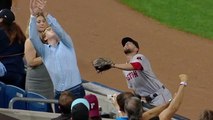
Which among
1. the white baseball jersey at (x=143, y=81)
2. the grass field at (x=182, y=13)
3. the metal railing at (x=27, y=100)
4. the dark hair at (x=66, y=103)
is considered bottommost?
the dark hair at (x=66, y=103)

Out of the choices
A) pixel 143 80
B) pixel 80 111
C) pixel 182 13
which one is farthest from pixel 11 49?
pixel 182 13

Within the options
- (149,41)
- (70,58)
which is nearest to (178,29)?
(149,41)

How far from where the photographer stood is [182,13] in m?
16.5

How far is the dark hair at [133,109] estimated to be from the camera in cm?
614

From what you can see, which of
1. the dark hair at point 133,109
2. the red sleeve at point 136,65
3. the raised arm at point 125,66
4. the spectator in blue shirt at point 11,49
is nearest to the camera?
the dark hair at point 133,109

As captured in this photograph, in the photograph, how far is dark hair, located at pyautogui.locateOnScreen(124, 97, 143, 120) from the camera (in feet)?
20.1

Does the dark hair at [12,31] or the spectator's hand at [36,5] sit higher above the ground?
the spectator's hand at [36,5]

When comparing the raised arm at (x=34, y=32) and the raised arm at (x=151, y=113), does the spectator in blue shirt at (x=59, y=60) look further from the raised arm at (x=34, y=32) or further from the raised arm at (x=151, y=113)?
the raised arm at (x=151, y=113)

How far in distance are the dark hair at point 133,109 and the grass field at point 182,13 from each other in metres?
9.14

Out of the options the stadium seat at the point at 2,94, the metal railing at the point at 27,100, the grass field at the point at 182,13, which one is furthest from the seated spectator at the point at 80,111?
the grass field at the point at 182,13

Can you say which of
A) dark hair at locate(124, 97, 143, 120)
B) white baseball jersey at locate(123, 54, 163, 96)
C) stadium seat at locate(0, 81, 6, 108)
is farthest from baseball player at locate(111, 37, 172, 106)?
dark hair at locate(124, 97, 143, 120)

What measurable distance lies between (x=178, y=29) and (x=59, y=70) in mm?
8186

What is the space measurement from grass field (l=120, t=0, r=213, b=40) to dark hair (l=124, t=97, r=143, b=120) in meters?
9.14

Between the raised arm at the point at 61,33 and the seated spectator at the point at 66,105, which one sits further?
the raised arm at the point at 61,33
